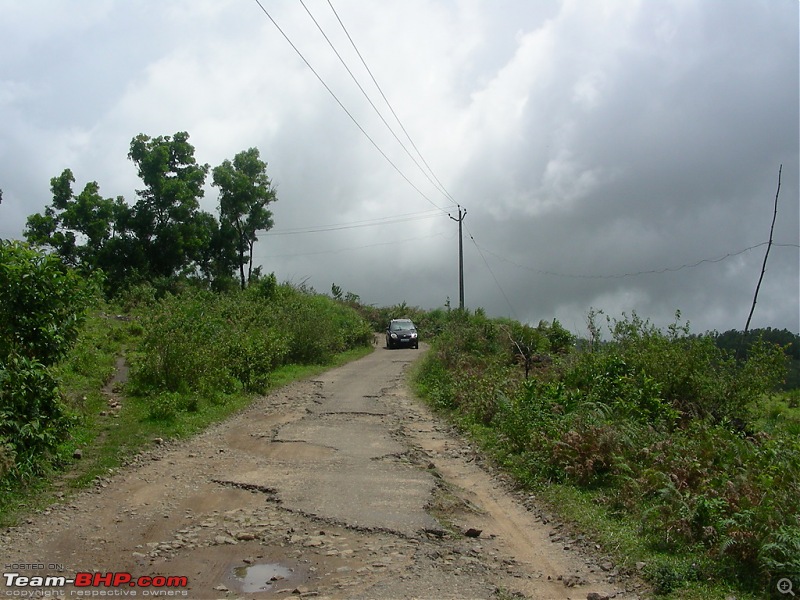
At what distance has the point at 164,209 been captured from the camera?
3812 centimetres

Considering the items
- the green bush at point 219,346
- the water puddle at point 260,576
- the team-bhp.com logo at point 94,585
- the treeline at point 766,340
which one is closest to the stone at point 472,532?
the water puddle at point 260,576

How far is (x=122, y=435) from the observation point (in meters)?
11.4

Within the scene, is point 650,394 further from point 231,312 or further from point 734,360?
point 231,312

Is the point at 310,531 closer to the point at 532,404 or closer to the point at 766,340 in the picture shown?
the point at 532,404

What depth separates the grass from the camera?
824 cm

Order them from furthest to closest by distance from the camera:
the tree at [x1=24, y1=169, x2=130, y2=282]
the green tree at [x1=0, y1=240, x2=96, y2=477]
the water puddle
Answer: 1. the tree at [x1=24, y1=169, x2=130, y2=282]
2. the green tree at [x1=0, y1=240, x2=96, y2=477]
3. the water puddle

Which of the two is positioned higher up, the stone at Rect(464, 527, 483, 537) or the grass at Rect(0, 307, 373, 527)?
the grass at Rect(0, 307, 373, 527)

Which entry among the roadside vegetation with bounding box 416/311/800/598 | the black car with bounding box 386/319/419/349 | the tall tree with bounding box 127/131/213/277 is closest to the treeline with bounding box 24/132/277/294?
the tall tree with bounding box 127/131/213/277

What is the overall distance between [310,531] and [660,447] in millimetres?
4847

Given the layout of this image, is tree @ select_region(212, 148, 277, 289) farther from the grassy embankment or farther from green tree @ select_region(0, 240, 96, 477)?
green tree @ select_region(0, 240, 96, 477)

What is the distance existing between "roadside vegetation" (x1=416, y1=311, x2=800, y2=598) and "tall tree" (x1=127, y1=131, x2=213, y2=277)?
2325 centimetres

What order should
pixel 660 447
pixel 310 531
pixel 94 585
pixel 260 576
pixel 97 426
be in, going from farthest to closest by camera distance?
pixel 97 426
pixel 660 447
pixel 310 531
pixel 260 576
pixel 94 585

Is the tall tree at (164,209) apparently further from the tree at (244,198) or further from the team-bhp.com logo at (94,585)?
the team-bhp.com logo at (94,585)

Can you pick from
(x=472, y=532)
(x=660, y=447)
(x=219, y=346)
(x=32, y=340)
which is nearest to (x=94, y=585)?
(x=472, y=532)
